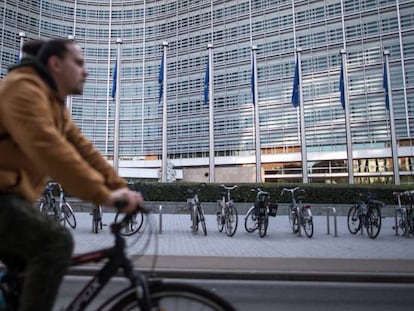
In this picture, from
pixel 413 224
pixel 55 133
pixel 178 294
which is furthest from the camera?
pixel 413 224

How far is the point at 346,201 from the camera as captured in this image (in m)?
20.9

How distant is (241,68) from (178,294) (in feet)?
190

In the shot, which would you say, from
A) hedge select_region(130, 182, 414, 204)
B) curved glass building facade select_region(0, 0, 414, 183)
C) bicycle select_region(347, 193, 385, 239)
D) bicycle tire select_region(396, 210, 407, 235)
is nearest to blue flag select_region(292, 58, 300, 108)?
hedge select_region(130, 182, 414, 204)

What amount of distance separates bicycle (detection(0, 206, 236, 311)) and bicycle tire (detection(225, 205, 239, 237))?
980cm

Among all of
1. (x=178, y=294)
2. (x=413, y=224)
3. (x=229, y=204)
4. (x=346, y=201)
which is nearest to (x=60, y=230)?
(x=178, y=294)

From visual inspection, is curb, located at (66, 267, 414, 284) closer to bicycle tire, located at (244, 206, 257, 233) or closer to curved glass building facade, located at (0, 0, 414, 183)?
bicycle tire, located at (244, 206, 257, 233)

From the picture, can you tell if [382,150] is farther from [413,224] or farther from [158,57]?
[413,224]

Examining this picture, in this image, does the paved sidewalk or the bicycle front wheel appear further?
the bicycle front wheel

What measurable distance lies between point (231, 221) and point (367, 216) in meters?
4.30

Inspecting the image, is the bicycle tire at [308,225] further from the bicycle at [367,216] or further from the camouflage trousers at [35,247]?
the camouflage trousers at [35,247]

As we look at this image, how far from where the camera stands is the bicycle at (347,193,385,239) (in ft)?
38.1

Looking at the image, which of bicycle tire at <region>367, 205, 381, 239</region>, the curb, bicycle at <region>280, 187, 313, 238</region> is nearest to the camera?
the curb

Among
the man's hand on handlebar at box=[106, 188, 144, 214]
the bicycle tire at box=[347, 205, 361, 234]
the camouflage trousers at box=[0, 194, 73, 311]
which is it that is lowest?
the bicycle tire at box=[347, 205, 361, 234]

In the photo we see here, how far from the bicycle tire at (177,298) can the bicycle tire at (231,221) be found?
984 centimetres
